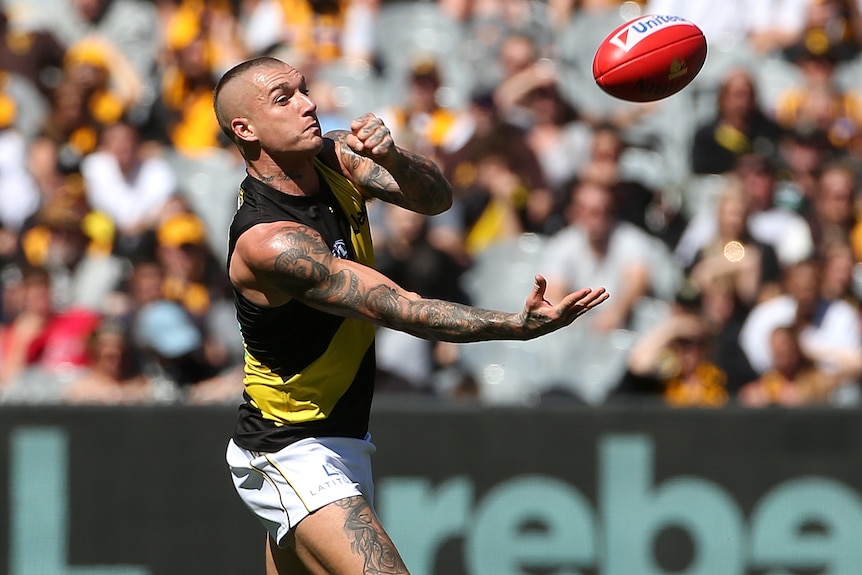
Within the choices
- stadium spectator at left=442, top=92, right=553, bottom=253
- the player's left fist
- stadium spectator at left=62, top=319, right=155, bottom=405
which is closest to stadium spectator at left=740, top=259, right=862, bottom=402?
stadium spectator at left=442, top=92, right=553, bottom=253

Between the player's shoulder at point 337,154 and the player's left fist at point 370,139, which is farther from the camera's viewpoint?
the player's shoulder at point 337,154

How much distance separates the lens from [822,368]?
28.8ft

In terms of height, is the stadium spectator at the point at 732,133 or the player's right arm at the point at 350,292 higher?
the stadium spectator at the point at 732,133

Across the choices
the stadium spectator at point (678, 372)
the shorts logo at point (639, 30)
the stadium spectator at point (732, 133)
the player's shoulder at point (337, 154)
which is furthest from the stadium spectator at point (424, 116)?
the player's shoulder at point (337, 154)

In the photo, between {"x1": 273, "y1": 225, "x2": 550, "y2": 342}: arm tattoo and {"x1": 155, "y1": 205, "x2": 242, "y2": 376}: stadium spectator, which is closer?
{"x1": 273, "y1": 225, "x2": 550, "y2": 342}: arm tattoo

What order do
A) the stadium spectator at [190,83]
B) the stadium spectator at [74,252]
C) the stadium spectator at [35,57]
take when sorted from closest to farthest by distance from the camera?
the stadium spectator at [74,252] < the stadium spectator at [190,83] < the stadium spectator at [35,57]

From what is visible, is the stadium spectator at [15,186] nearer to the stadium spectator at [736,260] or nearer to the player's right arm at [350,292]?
the stadium spectator at [736,260]

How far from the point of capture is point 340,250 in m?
5.21

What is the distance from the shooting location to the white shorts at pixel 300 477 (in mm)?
5227

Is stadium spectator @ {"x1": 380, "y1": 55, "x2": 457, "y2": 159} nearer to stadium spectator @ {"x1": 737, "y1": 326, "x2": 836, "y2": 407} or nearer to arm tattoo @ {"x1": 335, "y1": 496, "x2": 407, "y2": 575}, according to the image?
stadium spectator @ {"x1": 737, "y1": 326, "x2": 836, "y2": 407}

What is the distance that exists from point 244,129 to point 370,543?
161cm

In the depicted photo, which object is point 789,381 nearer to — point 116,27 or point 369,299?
point 369,299

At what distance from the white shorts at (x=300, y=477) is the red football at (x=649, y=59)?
1864 mm

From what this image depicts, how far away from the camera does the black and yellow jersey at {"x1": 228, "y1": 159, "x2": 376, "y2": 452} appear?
519cm
